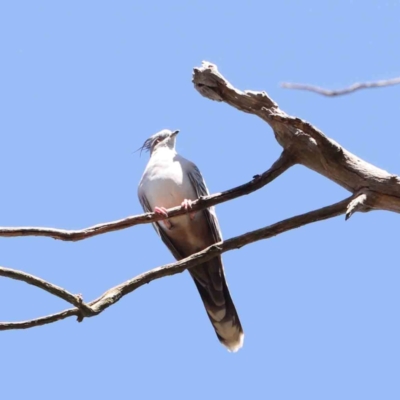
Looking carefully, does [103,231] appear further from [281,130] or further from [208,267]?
[208,267]

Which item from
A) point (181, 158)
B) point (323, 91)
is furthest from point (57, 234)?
point (181, 158)

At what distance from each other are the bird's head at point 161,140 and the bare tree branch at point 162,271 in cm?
363

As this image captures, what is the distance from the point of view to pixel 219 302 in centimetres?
666

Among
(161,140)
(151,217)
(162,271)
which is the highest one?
(161,140)

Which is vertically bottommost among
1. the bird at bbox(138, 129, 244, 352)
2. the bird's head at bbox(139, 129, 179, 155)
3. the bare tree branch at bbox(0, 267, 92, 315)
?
the bare tree branch at bbox(0, 267, 92, 315)

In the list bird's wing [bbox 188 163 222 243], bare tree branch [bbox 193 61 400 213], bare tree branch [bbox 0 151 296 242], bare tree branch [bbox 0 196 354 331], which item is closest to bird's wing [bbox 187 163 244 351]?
bird's wing [bbox 188 163 222 243]

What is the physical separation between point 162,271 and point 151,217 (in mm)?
513

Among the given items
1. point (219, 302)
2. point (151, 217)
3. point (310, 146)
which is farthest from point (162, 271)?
point (219, 302)

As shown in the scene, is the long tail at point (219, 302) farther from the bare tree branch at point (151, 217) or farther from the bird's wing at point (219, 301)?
the bare tree branch at point (151, 217)

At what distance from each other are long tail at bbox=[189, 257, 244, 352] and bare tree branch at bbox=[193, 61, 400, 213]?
5.74 feet

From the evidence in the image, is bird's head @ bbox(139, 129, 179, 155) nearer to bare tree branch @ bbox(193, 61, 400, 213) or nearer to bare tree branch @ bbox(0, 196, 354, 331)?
bare tree branch @ bbox(193, 61, 400, 213)

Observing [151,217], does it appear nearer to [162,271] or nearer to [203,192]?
[162,271]

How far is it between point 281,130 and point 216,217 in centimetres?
214

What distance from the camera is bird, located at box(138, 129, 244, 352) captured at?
21.6 ft
